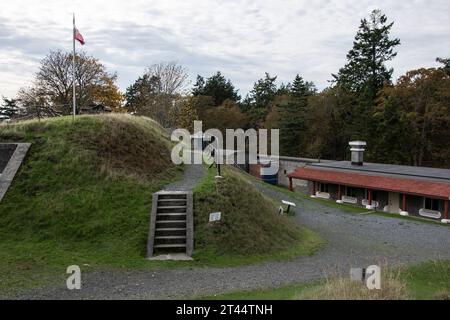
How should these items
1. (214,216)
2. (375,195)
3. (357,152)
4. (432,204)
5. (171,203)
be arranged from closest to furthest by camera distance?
(214,216)
(171,203)
(432,204)
(375,195)
(357,152)

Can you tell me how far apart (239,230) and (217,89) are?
54.9 m

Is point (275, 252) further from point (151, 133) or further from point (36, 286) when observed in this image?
point (151, 133)

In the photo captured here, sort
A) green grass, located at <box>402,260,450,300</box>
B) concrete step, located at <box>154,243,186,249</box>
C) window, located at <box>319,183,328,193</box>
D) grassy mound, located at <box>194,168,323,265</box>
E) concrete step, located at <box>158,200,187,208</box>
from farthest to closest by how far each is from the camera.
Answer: window, located at <box>319,183,328,193</box> < concrete step, located at <box>158,200,187,208</box> < grassy mound, located at <box>194,168,323,265</box> < concrete step, located at <box>154,243,186,249</box> < green grass, located at <box>402,260,450,300</box>

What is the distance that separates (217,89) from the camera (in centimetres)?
6612

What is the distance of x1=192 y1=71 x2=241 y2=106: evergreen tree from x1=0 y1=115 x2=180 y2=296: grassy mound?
47699 millimetres

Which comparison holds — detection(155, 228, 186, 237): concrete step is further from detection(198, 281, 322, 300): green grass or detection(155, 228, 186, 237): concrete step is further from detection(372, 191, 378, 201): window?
detection(372, 191, 378, 201): window

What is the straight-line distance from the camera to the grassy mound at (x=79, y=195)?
11164 millimetres

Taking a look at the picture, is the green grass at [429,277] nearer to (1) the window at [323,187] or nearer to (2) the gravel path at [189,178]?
(2) the gravel path at [189,178]

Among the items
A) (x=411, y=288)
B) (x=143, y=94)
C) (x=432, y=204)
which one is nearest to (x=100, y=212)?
(x=411, y=288)

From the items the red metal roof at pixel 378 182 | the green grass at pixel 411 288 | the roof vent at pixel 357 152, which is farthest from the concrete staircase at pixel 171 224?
the roof vent at pixel 357 152

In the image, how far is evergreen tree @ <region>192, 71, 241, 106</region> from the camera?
6562 cm

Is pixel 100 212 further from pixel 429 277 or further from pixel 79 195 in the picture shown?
pixel 429 277

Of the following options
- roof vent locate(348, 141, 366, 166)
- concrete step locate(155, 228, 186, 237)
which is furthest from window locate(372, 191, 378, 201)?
concrete step locate(155, 228, 186, 237)

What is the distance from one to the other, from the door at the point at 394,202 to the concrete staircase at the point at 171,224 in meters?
16.8
